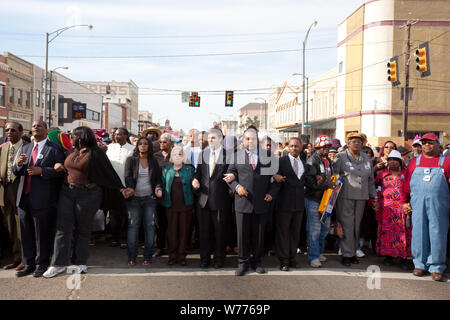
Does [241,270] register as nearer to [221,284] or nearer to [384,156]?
[221,284]

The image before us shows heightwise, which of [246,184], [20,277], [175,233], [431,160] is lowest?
[20,277]

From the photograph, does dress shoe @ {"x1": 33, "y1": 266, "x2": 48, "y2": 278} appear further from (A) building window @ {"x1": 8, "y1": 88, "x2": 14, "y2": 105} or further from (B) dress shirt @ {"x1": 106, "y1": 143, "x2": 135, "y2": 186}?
(A) building window @ {"x1": 8, "y1": 88, "x2": 14, "y2": 105}

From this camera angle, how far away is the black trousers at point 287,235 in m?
6.02

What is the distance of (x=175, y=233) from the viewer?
623cm

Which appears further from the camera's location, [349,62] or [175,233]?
[349,62]

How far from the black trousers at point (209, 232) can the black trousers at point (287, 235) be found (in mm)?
832

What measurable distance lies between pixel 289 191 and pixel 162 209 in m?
2.30

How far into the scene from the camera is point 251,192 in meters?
5.79

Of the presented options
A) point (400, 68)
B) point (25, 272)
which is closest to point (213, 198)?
point (25, 272)

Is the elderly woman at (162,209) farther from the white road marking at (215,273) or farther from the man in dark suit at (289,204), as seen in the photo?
the man in dark suit at (289,204)

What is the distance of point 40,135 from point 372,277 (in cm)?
503
